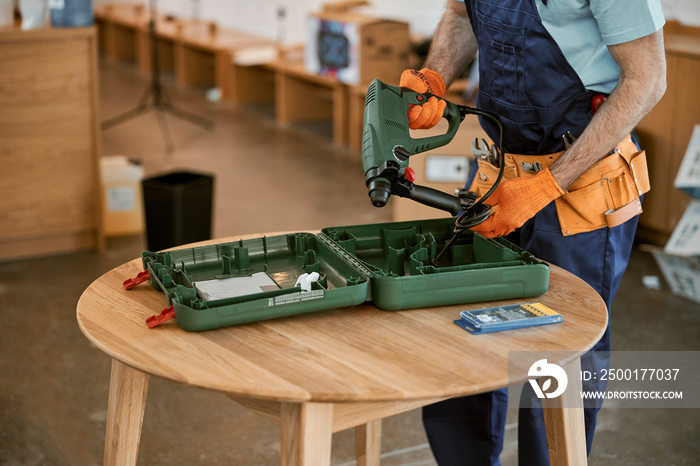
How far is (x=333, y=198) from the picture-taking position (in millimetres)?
4801

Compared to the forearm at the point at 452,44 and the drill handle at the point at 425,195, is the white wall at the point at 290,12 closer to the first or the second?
the forearm at the point at 452,44

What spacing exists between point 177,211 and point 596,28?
2.38m

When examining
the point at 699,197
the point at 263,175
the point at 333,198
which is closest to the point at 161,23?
the point at 263,175

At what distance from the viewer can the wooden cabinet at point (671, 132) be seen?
3.62m

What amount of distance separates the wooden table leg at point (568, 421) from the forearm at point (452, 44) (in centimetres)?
85

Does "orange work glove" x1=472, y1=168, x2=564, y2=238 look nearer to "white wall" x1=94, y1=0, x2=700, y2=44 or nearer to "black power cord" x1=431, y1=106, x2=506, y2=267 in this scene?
"black power cord" x1=431, y1=106, x2=506, y2=267

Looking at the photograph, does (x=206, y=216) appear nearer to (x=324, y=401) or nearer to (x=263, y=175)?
(x=263, y=175)

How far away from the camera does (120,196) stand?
165 inches

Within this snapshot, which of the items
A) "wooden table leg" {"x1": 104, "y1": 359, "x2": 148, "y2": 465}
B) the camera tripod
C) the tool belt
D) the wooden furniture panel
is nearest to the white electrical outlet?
the tool belt

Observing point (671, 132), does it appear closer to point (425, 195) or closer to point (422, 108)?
point (422, 108)

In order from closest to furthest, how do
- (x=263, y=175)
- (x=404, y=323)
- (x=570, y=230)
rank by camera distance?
(x=404, y=323) → (x=570, y=230) → (x=263, y=175)

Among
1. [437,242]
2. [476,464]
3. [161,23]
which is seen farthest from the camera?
[161,23]

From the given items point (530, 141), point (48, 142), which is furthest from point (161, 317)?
point (48, 142)

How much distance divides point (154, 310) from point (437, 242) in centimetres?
60
